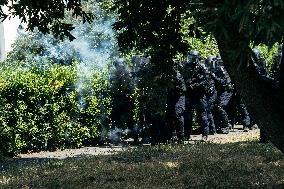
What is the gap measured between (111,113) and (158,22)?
6409mm

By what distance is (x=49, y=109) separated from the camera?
45.7 ft

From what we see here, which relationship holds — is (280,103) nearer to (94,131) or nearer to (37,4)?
(37,4)

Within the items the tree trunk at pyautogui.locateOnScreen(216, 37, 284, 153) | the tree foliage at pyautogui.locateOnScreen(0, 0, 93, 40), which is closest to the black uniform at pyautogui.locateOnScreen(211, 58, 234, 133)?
the tree foliage at pyautogui.locateOnScreen(0, 0, 93, 40)

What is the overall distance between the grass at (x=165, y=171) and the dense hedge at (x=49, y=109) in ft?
7.29

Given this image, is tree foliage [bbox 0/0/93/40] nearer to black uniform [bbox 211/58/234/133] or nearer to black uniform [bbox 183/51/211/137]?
black uniform [bbox 183/51/211/137]

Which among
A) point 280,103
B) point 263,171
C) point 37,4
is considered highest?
point 37,4

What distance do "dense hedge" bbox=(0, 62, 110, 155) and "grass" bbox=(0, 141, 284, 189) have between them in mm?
2222

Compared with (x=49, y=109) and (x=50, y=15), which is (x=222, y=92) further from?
(x=50, y=15)

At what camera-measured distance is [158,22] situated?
348 inches

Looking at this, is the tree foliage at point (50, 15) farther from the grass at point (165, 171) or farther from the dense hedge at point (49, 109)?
the dense hedge at point (49, 109)

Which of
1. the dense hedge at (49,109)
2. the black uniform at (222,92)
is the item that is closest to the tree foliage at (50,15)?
the dense hedge at (49,109)

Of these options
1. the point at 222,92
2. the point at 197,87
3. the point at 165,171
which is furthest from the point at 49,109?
the point at 165,171

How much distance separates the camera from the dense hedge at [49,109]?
13180mm

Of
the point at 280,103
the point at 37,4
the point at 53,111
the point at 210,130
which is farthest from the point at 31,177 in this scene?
the point at 210,130
